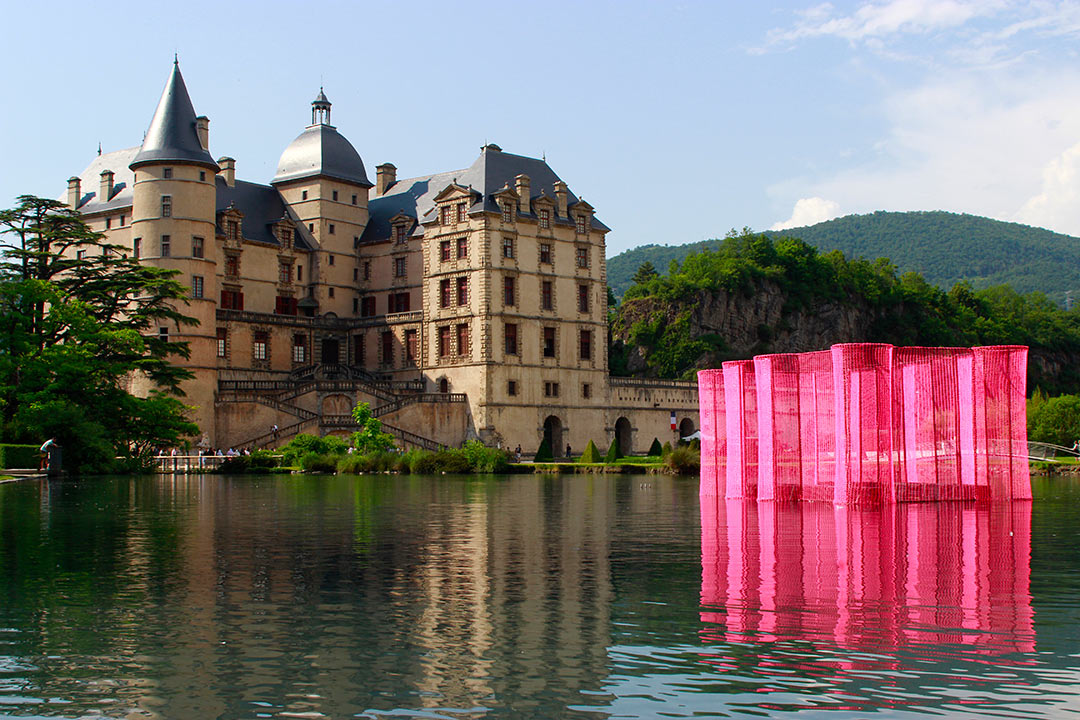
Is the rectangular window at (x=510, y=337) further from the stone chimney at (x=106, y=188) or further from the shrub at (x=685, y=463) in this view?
the stone chimney at (x=106, y=188)

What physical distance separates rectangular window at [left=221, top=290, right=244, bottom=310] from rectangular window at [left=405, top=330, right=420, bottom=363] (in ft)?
32.3

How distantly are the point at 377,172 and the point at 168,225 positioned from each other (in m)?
22.2

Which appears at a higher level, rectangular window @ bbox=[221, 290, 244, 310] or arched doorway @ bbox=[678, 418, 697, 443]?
rectangular window @ bbox=[221, 290, 244, 310]

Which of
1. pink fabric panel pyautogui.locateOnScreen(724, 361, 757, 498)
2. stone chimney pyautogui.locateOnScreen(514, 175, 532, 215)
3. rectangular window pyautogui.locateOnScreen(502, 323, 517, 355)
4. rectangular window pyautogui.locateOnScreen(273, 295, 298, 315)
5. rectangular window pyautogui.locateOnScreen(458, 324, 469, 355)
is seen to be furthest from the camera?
rectangular window pyautogui.locateOnScreen(273, 295, 298, 315)

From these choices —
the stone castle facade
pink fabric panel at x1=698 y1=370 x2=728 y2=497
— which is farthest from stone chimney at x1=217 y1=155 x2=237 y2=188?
pink fabric panel at x1=698 y1=370 x2=728 y2=497

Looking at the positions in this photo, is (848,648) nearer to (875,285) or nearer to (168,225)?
(168,225)

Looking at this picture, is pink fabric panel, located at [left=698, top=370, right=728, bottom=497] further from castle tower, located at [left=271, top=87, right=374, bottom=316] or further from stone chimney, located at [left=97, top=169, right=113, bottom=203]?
stone chimney, located at [left=97, top=169, right=113, bottom=203]

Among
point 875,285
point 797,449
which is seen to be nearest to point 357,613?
point 797,449

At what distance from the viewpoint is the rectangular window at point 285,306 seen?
3110 inches

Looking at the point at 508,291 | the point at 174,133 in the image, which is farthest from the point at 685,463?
the point at 174,133

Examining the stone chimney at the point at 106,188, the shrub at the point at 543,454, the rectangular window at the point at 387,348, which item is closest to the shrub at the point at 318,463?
the shrub at the point at 543,454

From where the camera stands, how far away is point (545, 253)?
76.4 meters

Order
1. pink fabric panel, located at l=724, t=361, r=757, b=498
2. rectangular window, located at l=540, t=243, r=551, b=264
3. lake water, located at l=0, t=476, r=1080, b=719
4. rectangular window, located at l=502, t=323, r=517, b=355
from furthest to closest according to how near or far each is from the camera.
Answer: rectangular window, located at l=540, t=243, r=551, b=264, rectangular window, located at l=502, t=323, r=517, b=355, pink fabric panel, located at l=724, t=361, r=757, b=498, lake water, located at l=0, t=476, r=1080, b=719

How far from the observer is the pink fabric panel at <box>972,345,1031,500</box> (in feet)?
96.8
